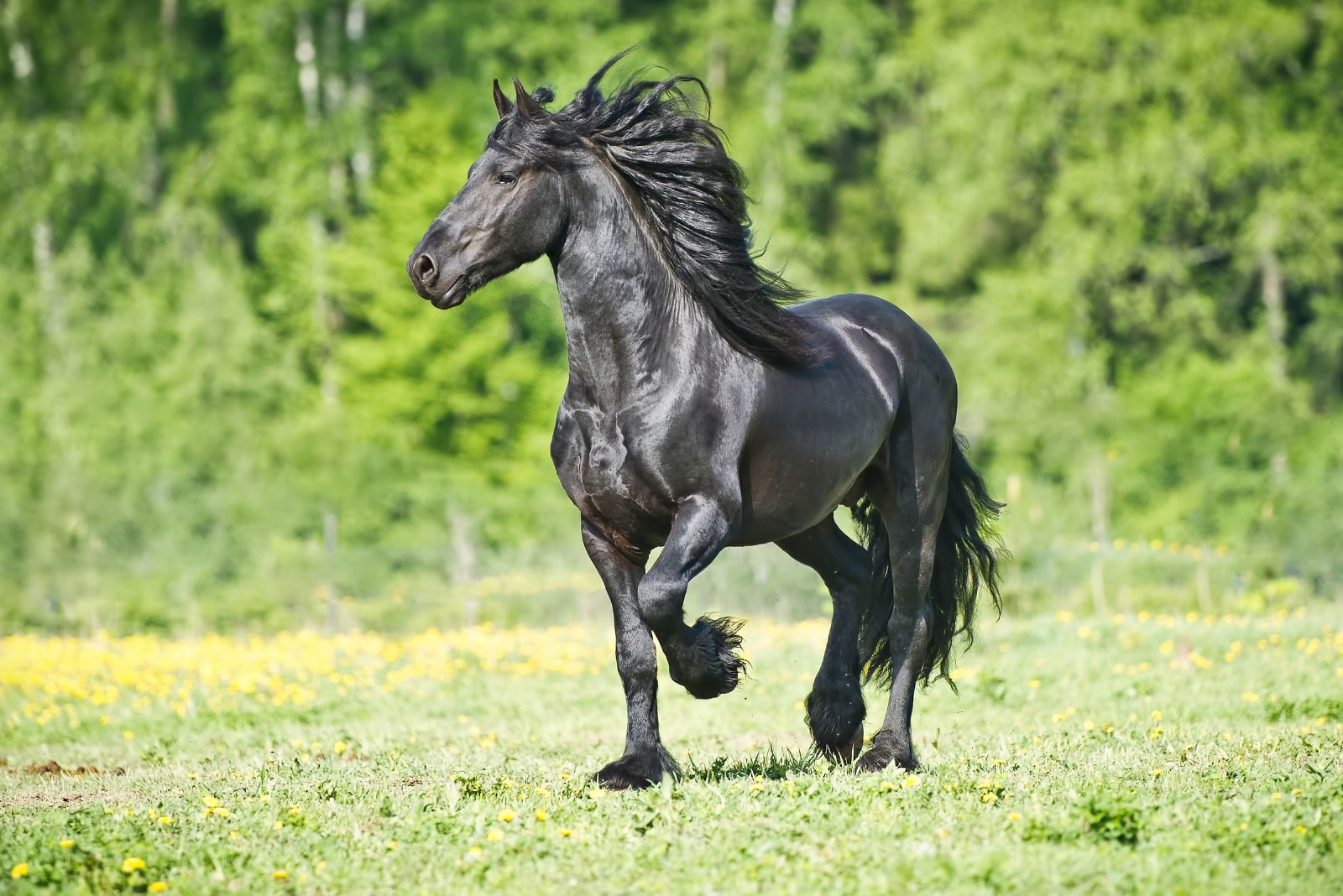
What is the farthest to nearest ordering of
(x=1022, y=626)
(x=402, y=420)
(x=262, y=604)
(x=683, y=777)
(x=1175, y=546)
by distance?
(x=402, y=420), (x=1175, y=546), (x=262, y=604), (x=1022, y=626), (x=683, y=777)

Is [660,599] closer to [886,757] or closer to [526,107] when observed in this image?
[886,757]

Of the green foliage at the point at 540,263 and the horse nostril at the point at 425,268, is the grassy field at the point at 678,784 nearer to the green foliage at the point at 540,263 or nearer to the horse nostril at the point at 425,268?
the horse nostril at the point at 425,268

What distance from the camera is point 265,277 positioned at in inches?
1452

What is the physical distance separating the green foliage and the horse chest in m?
15.9

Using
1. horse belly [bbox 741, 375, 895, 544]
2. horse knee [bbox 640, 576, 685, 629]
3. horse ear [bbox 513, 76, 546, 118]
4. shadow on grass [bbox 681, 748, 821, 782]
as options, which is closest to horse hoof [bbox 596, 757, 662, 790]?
shadow on grass [bbox 681, 748, 821, 782]

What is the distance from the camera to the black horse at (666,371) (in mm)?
6184

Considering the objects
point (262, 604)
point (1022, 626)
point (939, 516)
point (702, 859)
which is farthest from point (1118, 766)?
point (262, 604)

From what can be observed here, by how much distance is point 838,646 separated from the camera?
7.45 metres

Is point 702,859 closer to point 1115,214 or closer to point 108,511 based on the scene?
point 108,511

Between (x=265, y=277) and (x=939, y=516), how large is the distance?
103 feet

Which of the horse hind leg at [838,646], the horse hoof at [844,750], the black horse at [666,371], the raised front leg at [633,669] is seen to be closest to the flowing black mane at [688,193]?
the black horse at [666,371]

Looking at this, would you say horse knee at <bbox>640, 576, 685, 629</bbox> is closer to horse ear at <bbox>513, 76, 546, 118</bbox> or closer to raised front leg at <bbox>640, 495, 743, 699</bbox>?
raised front leg at <bbox>640, 495, 743, 699</bbox>

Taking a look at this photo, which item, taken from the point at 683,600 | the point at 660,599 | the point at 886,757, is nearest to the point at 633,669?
the point at 683,600

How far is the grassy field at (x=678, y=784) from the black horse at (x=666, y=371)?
0.55 metres
